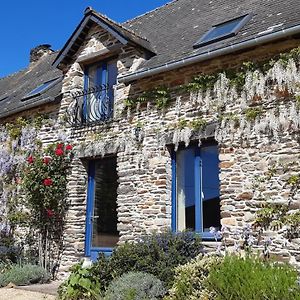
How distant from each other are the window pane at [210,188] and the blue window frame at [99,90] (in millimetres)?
2491

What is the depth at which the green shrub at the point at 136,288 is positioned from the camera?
5.69 m

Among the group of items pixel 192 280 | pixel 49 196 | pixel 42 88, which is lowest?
pixel 192 280

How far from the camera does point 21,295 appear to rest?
695 cm

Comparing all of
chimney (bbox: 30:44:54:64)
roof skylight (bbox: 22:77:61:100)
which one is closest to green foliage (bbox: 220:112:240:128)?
roof skylight (bbox: 22:77:61:100)

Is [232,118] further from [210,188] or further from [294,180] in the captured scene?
[294,180]

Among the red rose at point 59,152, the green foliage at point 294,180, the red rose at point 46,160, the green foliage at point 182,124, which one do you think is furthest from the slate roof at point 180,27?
the green foliage at point 294,180

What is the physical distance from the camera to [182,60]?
24.2 feet

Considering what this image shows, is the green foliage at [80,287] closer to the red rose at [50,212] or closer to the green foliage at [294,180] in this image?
the red rose at [50,212]

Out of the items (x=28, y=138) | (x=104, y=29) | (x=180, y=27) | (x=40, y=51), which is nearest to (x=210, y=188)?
(x=180, y=27)

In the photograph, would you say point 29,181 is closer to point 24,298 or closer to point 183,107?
point 24,298

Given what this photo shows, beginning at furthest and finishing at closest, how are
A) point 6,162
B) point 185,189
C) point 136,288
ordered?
point 6,162
point 185,189
point 136,288

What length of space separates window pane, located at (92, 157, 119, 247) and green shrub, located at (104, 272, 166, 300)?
7.43 ft

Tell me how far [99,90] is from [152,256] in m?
4.23

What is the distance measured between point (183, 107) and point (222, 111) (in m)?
0.81
